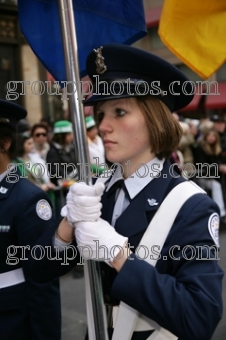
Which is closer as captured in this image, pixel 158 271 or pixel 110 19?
pixel 158 271

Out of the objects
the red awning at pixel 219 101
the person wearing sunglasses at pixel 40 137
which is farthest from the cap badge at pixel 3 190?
the red awning at pixel 219 101

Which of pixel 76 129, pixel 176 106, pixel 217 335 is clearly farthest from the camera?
pixel 217 335

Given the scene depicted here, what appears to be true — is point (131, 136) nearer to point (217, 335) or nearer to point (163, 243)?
point (163, 243)

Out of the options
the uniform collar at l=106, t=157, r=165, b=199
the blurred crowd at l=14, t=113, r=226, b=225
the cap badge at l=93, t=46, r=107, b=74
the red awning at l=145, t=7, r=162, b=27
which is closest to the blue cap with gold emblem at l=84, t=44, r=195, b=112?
the cap badge at l=93, t=46, r=107, b=74

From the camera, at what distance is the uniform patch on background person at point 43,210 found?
2.02 meters

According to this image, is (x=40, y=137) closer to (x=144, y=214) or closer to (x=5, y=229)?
(x=5, y=229)

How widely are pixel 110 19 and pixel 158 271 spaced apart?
1275 millimetres

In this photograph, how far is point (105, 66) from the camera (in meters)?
1.51

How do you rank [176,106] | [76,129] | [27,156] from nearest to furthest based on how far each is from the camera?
[76,129]
[176,106]
[27,156]

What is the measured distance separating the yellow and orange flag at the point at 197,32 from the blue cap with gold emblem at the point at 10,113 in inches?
29.9

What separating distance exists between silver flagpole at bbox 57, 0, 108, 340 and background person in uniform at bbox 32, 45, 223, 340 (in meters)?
0.07

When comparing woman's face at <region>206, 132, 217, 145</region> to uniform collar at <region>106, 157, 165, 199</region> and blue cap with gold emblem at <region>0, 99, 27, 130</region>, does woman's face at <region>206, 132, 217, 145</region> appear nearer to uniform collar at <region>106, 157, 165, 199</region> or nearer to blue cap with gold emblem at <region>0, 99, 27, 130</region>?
blue cap with gold emblem at <region>0, 99, 27, 130</region>

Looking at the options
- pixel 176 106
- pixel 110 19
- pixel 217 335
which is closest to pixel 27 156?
pixel 217 335

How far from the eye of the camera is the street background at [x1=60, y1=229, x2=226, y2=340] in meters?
3.49
